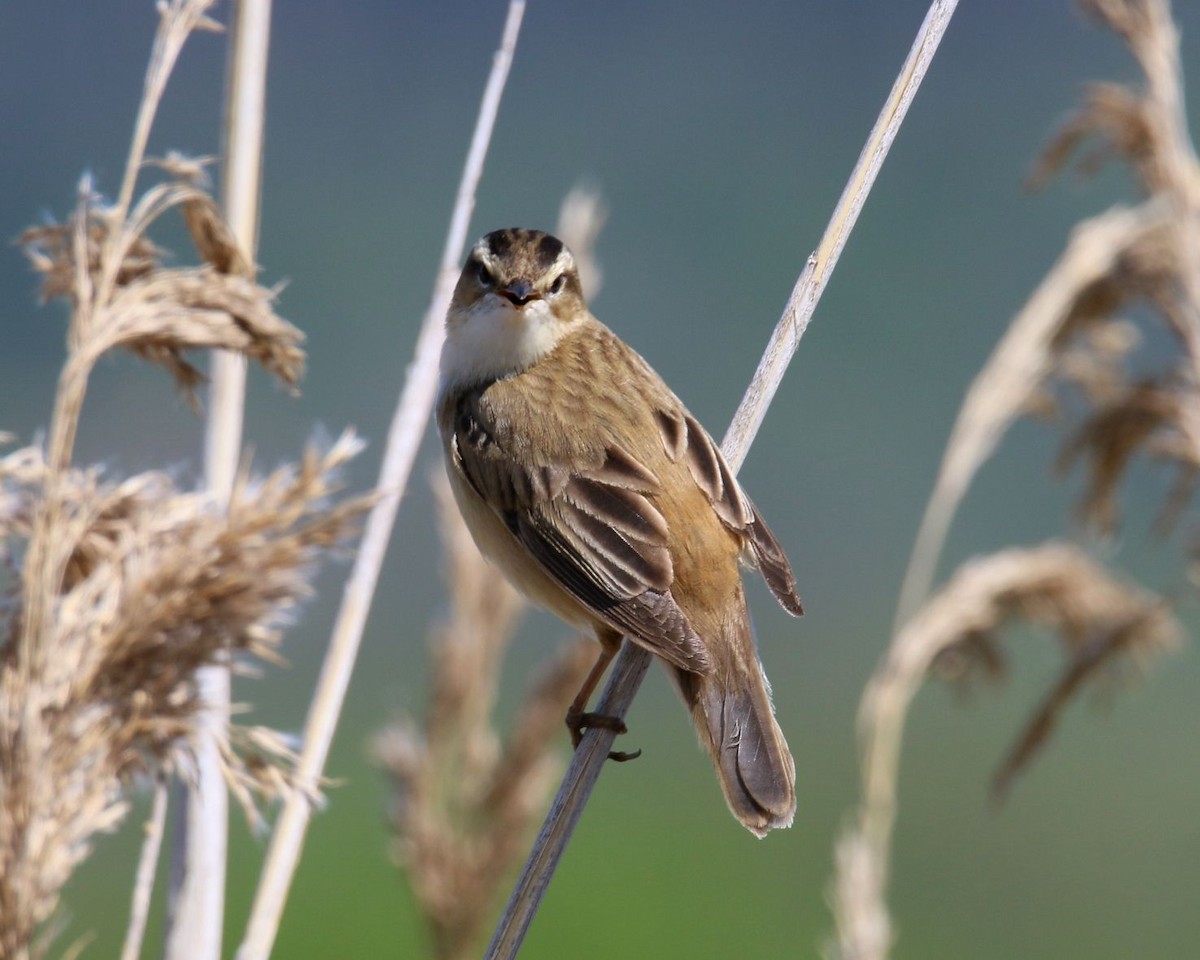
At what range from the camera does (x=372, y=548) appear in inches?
114

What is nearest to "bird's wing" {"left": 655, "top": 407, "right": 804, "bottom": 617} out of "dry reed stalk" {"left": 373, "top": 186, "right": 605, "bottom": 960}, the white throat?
the white throat

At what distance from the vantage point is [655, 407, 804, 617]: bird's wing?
298cm

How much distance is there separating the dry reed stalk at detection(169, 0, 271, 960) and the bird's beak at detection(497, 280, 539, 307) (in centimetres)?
74

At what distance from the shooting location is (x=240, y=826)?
36.0 feet

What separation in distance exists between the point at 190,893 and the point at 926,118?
28.7 meters

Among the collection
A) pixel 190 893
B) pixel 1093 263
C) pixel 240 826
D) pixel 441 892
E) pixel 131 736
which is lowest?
pixel 240 826

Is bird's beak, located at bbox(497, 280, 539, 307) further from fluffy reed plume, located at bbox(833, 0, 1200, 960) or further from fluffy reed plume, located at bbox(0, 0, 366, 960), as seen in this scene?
fluffy reed plume, located at bbox(833, 0, 1200, 960)

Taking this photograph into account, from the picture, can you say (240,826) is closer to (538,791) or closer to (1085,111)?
(538,791)

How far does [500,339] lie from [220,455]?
3.01 ft

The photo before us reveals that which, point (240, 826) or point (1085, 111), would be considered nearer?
point (1085, 111)

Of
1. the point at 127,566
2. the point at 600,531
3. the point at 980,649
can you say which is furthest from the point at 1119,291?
the point at 127,566

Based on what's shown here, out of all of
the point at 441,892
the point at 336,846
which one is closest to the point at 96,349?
the point at 441,892

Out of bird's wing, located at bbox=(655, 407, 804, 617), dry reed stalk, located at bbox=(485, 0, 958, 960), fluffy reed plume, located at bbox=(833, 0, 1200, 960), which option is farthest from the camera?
fluffy reed plume, located at bbox=(833, 0, 1200, 960)

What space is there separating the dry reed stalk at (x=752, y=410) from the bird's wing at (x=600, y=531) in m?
0.11
